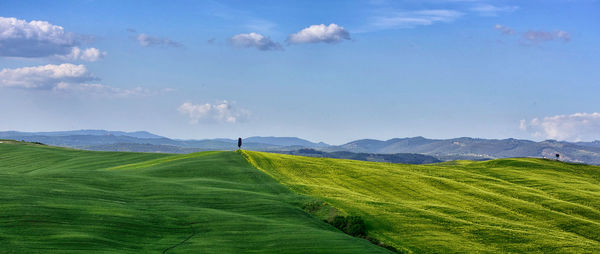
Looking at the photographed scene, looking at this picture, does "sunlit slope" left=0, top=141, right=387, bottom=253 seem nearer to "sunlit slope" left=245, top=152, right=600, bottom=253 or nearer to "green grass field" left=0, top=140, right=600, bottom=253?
"green grass field" left=0, top=140, right=600, bottom=253

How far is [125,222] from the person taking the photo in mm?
32844

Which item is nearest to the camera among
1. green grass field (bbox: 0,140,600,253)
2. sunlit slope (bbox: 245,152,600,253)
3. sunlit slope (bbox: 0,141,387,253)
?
sunlit slope (bbox: 0,141,387,253)

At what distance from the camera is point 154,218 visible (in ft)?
114

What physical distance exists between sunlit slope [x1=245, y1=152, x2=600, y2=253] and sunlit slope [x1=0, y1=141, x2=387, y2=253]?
18.0 feet

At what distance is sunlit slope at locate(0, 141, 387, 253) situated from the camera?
28.9 metres

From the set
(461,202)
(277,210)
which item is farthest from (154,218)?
(461,202)

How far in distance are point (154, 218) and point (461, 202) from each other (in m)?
33.4

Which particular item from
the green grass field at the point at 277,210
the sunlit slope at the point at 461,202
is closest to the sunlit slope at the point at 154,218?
the green grass field at the point at 277,210

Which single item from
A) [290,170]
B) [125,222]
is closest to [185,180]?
[290,170]

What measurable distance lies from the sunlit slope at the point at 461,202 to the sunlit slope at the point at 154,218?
5.50 meters

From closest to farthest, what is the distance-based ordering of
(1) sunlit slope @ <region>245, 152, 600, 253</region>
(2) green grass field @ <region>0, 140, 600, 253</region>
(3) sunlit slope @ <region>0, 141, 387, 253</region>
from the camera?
(3) sunlit slope @ <region>0, 141, 387, 253</region>
(2) green grass field @ <region>0, 140, 600, 253</region>
(1) sunlit slope @ <region>245, 152, 600, 253</region>

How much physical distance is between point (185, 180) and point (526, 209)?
114 ft

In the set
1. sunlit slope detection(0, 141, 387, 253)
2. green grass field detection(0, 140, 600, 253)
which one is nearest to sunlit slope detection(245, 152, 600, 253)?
green grass field detection(0, 140, 600, 253)

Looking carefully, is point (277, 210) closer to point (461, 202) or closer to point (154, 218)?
point (154, 218)
